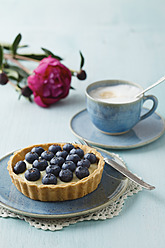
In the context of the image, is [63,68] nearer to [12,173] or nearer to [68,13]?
[12,173]

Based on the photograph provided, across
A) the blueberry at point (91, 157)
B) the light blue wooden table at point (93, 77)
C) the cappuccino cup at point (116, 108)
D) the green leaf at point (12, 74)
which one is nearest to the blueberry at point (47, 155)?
the blueberry at point (91, 157)

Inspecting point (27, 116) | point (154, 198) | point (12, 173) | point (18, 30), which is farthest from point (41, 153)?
point (18, 30)

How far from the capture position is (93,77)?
2314mm

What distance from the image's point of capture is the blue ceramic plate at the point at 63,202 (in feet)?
3.68

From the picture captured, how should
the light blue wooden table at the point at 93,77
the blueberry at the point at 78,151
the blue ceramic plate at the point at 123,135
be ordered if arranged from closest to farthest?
the light blue wooden table at the point at 93,77, the blueberry at the point at 78,151, the blue ceramic plate at the point at 123,135

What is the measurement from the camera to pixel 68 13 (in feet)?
12.6

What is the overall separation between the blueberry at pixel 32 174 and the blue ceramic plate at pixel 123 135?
0.42 m

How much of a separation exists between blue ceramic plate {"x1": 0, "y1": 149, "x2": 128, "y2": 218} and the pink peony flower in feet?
2.30

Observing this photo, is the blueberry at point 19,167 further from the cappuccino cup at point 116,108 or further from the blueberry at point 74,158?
the cappuccino cup at point 116,108

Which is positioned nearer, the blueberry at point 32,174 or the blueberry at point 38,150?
the blueberry at point 32,174

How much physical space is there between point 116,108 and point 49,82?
0.48m

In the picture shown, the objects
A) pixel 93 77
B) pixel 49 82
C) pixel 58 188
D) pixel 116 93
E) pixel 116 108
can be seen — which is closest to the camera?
pixel 58 188

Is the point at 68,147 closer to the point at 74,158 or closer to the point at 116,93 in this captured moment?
the point at 74,158

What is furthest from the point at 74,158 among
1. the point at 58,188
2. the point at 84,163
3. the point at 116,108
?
the point at 116,108
